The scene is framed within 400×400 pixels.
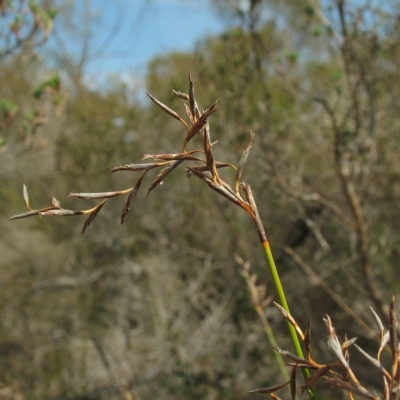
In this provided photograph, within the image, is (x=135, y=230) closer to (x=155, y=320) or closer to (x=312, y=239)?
(x=155, y=320)

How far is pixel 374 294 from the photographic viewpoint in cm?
338

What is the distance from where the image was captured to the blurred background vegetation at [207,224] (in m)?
3.71

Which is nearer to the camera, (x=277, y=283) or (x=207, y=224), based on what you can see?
(x=277, y=283)

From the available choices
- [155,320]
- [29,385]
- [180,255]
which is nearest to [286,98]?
[180,255]

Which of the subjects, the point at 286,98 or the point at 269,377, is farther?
the point at 286,98

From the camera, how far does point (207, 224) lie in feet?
20.8

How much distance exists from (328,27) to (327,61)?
568cm

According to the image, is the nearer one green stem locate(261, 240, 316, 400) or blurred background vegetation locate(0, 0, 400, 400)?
green stem locate(261, 240, 316, 400)

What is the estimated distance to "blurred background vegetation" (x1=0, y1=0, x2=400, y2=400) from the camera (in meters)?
3.71

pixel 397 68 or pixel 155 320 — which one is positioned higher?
pixel 397 68

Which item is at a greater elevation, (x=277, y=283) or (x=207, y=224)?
(x=277, y=283)

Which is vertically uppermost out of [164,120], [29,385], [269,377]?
[164,120]

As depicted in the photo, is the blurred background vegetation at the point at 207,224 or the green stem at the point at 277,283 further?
the blurred background vegetation at the point at 207,224

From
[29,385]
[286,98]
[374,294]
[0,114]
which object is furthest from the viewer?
[286,98]
